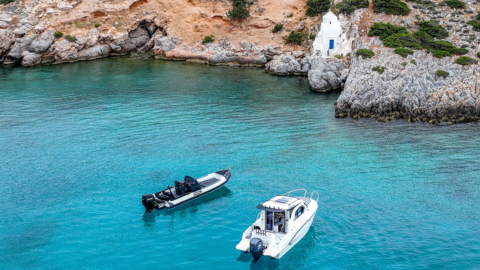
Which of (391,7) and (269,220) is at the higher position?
(391,7)

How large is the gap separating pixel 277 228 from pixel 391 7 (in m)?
50.1

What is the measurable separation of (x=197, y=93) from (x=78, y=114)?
15.2 m

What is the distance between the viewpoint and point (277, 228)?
85.9 feet

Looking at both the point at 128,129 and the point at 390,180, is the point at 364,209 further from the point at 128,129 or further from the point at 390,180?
the point at 128,129

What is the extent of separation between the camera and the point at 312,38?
72938mm

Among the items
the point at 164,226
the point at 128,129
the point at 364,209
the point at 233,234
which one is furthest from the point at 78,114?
the point at 364,209

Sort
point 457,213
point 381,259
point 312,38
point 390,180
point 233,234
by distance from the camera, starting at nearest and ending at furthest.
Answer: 1. point 381,259
2. point 233,234
3. point 457,213
4. point 390,180
5. point 312,38

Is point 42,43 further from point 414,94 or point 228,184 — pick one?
point 414,94

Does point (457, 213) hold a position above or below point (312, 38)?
below

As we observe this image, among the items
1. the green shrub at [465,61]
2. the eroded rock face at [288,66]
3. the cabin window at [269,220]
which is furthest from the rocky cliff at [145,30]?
the cabin window at [269,220]

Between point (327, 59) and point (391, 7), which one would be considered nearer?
point (327, 59)

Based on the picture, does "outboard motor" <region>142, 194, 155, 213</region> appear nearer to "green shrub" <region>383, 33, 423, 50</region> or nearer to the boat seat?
the boat seat

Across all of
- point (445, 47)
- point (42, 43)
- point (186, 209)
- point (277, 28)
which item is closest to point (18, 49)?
point (42, 43)

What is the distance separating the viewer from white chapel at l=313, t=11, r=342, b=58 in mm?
66000
